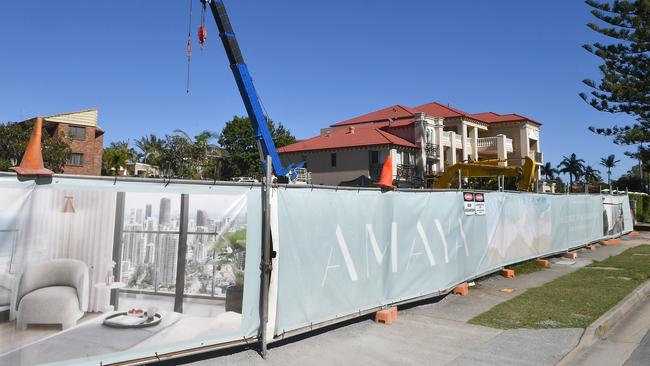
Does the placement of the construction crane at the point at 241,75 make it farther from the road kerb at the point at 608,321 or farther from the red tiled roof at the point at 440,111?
the red tiled roof at the point at 440,111

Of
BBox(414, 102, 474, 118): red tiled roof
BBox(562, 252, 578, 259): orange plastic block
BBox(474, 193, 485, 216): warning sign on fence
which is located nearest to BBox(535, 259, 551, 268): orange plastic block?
BBox(562, 252, 578, 259): orange plastic block

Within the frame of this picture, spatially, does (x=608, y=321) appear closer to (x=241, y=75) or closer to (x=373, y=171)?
(x=241, y=75)

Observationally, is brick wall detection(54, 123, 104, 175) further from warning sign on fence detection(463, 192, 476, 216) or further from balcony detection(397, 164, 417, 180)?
warning sign on fence detection(463, 192, 476, 216)

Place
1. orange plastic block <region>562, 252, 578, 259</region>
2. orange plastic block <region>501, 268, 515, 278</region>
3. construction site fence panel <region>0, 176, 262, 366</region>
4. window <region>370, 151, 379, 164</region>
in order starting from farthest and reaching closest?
1. window <region>370, 151, 379, 164</region>
2. orange plastic block <region>562, 252, 578, 259</region>
3. orange plastic block <region>501, 268, 515, 278</region>
4. construction site fence panel <region>0, 176, 262, 366</region>

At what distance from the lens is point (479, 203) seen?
32.4ft

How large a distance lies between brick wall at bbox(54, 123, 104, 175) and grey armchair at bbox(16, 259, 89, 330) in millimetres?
44513

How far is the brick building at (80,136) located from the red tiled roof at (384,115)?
25112mm

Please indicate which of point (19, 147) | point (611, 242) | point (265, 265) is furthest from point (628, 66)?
point (19, 147)

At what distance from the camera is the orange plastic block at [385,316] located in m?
6.80

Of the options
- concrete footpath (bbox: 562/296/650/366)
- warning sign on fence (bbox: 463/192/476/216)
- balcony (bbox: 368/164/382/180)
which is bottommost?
concrete footpath (bbox: 562/296/650/366)

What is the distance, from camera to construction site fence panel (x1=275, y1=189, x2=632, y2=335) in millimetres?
5668

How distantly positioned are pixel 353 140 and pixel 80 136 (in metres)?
27.1

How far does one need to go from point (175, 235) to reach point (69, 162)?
1811 inches

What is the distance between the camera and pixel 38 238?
4.13m
